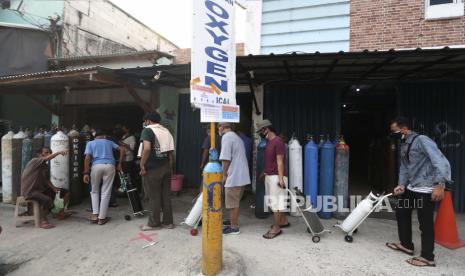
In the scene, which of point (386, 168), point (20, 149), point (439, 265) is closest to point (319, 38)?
point (386, 168)

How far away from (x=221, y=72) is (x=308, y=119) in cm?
389

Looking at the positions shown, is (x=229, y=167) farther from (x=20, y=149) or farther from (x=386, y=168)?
(x=20, y=149)

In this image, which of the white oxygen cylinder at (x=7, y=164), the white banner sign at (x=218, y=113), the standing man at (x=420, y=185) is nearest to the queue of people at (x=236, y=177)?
the standing man at (x=420, y=185)

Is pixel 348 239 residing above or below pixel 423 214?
below

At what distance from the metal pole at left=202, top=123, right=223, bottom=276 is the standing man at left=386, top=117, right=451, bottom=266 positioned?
2558 mm

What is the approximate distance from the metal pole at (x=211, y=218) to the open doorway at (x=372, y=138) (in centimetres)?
511

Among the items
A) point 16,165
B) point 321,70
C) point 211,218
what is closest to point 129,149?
point 16,165

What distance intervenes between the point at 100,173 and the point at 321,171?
4.28 metres

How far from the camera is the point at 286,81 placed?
6770 millimetres

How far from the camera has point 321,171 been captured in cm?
570

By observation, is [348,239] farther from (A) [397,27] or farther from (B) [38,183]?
(B) [38,183]

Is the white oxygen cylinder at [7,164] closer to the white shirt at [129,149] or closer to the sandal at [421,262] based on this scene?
the white shirt at [129,149]

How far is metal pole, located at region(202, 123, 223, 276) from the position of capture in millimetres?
3385

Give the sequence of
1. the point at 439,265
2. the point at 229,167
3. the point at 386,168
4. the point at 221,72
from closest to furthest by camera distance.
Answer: the point at 221,72, the point at 439,265, the point at 229,167, the point at 386,168
